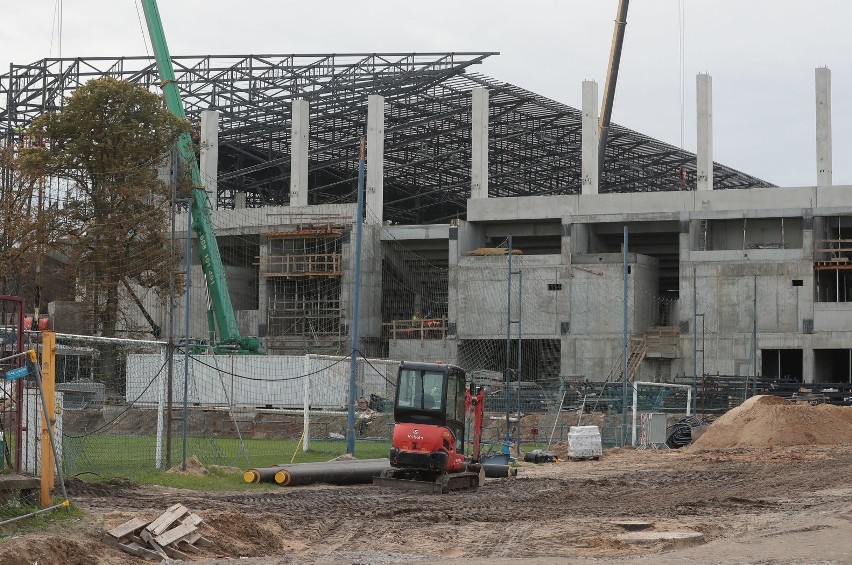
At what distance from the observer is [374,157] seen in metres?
58.8

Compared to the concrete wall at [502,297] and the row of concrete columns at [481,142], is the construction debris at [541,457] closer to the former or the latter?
the concrete wall at [502,297]

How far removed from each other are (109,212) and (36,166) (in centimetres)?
351

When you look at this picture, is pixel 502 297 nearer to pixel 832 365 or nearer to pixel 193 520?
pixel 832 365

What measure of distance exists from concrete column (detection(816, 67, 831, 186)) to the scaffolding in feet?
75.5

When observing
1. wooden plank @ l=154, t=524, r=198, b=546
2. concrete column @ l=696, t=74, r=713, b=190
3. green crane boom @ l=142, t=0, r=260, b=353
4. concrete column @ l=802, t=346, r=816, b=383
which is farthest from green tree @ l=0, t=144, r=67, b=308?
wooden plank @ l=154, t=524, r=198, b=546

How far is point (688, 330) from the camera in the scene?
180 feet

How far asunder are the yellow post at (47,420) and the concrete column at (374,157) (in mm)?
43892

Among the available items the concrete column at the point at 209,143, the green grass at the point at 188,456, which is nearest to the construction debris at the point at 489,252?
the concrete column at the point at 209,143

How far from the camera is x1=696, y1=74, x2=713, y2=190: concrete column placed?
5462 centimetres

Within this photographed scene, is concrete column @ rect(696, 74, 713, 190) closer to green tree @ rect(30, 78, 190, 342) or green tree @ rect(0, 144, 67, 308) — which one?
green tree @ rect(30, 78, 190, 342)

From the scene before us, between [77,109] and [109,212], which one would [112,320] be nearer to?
[109,212]

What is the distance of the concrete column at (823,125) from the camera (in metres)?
54.2

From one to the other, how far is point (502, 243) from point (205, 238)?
65.9 feet

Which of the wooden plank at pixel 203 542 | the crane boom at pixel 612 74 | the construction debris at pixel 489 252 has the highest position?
the crane boom at pixel 612 74
